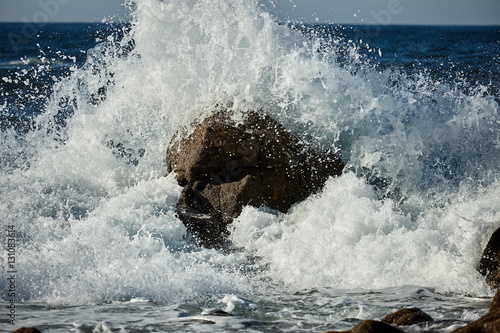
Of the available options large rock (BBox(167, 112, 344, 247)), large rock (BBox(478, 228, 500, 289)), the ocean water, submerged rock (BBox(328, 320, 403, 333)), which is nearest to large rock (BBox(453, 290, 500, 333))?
submerged rock (BBox(328, 320, 403, 333))

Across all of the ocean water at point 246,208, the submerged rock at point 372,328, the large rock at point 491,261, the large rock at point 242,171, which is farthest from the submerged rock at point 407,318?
the large rock at point 242,171

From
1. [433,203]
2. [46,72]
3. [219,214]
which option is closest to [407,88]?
[433,203]

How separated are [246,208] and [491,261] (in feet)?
8.01

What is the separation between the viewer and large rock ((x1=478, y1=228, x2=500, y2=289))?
4477 mm

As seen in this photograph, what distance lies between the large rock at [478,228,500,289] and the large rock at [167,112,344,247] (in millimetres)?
1970

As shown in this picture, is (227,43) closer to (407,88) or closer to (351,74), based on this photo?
(351,74)

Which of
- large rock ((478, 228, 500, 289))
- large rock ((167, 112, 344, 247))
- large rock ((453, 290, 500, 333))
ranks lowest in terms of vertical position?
large rock ((453, 290, 500, 333))

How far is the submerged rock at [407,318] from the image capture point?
11.2 ft

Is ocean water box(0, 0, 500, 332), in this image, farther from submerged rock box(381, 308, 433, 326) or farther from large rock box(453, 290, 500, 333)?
large rock box(453, 290, 500, 333)

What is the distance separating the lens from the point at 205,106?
22.0ft

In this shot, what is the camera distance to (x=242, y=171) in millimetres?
6094

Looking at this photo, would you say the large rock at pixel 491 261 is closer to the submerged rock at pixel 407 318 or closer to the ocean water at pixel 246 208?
the ocean water at pixel 246 208

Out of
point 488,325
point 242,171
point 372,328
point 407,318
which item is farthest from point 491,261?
point 242,171

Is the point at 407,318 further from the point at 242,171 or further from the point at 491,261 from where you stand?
the point at 242,171
